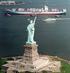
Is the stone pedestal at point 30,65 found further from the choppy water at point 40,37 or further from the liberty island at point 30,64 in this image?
the choppy water at point 40,37

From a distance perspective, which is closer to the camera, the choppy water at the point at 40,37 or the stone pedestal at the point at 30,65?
the stone pedestal at the point at 30,65

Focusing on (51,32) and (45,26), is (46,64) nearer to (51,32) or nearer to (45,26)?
(51,32)

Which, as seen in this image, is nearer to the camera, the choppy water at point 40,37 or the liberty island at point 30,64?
the liberty island at point 30,64

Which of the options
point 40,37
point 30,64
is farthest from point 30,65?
point 40,37

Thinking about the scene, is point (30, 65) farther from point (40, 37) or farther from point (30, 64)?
point (40, 37)

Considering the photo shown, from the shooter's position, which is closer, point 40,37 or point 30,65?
point 30,65

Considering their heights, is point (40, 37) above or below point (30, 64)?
below

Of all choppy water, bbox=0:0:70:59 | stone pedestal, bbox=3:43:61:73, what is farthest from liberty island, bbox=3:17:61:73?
choppy water, bbox=0:0:70:59

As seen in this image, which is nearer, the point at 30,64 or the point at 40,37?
the point at 30,64

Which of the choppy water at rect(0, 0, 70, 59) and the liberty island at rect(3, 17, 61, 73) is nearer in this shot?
the liberty island at rect(3, 17, 61, 73)

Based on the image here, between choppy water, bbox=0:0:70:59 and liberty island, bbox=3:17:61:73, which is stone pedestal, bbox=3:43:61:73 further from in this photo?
choppy water, bbox=0:0:70:59

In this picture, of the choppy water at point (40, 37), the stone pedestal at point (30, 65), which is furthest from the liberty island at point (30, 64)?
the choppy water at point (40, 37)

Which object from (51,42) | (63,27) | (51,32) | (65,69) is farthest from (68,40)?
(65,69)
